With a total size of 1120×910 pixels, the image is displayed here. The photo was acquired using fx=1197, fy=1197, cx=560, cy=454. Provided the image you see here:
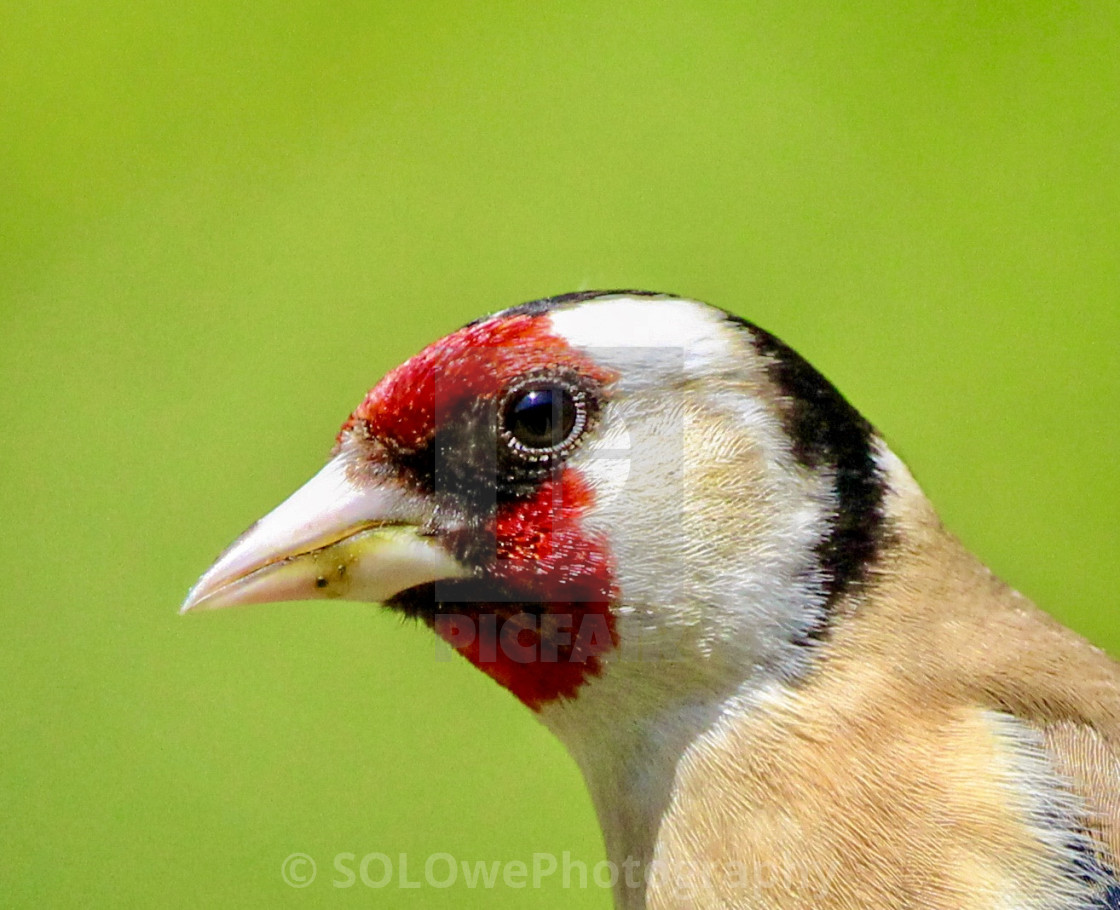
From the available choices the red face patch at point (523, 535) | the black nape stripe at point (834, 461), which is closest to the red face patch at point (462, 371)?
the red face patch at point (523, 535)

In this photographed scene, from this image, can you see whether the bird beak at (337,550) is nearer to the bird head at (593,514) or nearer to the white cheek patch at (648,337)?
the bird head at (593,514)

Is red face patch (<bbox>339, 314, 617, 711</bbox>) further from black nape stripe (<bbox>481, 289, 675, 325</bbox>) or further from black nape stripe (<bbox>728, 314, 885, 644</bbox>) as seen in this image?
black nape stripe (<bbox>728, 314, 885, 644</bbox>)

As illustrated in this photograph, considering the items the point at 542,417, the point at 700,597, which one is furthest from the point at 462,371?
the point at 700,597

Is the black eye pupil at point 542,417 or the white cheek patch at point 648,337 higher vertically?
the white cheek patch at point 648,337

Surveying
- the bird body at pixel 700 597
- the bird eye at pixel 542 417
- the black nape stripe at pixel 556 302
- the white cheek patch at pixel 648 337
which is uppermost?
the black nape stripe at pixel 556 302

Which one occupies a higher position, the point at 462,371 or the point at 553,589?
the point at 462,371

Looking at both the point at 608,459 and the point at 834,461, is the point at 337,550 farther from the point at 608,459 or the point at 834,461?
the point at 834,461
